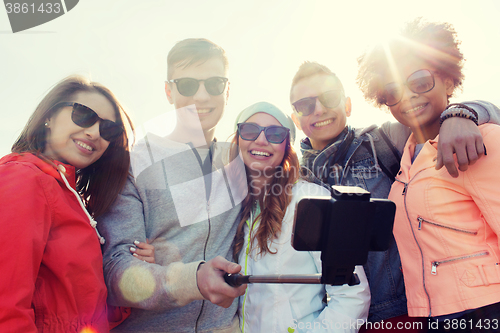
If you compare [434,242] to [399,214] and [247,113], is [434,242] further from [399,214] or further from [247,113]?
[247,113]

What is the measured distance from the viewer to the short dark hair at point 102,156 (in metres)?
2.06

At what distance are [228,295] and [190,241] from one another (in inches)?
Answer: 34.8

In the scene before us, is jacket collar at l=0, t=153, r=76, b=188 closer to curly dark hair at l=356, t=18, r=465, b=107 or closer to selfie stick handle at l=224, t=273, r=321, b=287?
selfie stick handle at l=224, t=273, r=321, b=287

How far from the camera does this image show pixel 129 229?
82.6 inches

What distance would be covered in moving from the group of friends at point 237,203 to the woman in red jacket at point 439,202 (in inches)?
0.4

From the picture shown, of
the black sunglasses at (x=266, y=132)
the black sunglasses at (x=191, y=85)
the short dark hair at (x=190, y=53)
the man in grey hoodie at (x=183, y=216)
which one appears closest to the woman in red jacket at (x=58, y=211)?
the man in grey hoodie at (x=183, y=216)

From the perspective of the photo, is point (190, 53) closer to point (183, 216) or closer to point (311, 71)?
point (311, 71)

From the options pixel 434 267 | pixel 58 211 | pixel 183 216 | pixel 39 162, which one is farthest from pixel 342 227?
pixel 39 162

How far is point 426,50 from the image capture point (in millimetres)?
2553

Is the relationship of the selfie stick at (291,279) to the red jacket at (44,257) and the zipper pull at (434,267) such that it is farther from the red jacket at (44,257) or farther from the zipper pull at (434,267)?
the zipper pull at (434,267)

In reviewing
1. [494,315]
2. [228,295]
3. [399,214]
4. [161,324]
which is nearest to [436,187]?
[399,214]

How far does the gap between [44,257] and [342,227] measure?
5.39 ft

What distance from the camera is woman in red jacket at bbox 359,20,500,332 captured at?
1.81m

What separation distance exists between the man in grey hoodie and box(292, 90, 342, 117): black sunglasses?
0.90m
